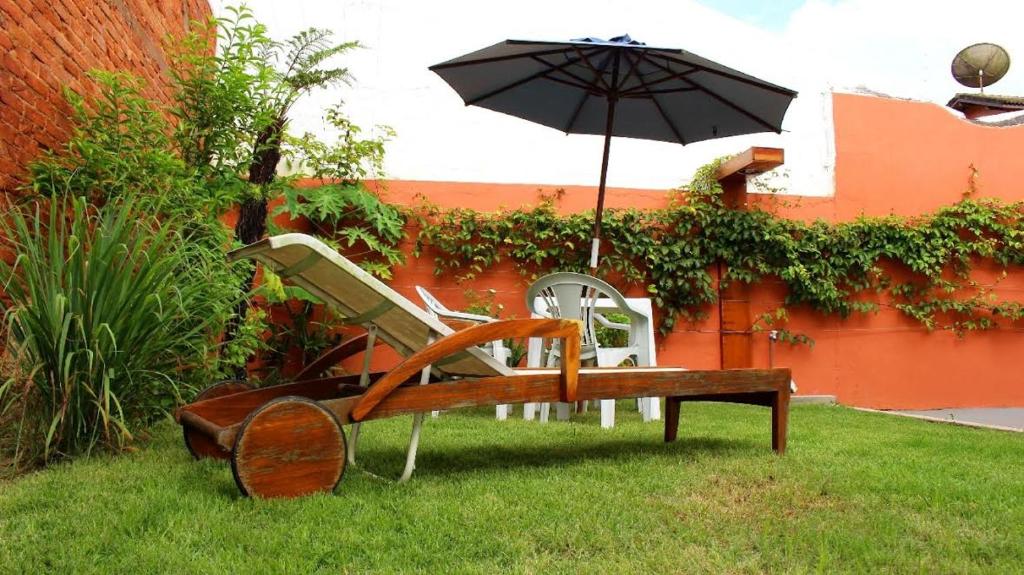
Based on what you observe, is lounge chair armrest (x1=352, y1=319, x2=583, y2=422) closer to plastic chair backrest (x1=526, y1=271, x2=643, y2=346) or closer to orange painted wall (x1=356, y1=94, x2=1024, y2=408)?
plastic chair backrest (x1=526, y1=271, x2=643, y2=346)

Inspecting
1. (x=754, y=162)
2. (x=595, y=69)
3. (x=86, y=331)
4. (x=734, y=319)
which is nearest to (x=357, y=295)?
(x=86, y=331)

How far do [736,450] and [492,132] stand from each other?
4.50 meters

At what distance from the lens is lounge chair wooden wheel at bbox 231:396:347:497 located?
212cm

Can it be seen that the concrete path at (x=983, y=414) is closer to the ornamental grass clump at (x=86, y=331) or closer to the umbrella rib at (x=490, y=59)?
the umbrella rib at (x=490, y=59)

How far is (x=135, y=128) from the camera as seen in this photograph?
353 centimetres

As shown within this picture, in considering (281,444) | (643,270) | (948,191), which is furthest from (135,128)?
(948,191)

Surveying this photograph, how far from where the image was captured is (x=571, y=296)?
4.27 metres

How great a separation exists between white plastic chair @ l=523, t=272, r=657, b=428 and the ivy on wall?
180 centimetres

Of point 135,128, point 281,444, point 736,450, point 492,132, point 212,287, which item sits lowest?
point 736,450

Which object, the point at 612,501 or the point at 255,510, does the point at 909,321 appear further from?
the point at 255,510

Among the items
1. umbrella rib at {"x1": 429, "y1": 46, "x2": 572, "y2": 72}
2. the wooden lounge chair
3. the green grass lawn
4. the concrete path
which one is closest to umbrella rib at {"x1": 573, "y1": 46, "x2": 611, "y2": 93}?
umbrella rib at {"x1": 429, "y1": 46, "x2": 572, "y2": 72}

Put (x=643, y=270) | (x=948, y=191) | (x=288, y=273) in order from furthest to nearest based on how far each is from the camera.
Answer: (x=948, y=191) < (x=643, y=270) < (x=288, y=273)

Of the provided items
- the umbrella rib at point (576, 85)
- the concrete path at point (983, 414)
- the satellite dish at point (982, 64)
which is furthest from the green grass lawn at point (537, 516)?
the satellite dish at point (982, 64)

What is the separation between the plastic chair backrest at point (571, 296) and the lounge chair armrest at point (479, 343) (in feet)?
4.52
